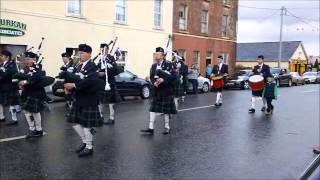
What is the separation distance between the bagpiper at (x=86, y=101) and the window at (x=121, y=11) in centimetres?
1764

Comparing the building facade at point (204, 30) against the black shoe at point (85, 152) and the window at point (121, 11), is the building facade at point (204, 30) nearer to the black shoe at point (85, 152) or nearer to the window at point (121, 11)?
the window at point (121, 11)

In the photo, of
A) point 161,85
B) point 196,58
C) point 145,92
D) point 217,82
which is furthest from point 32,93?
point 196,58

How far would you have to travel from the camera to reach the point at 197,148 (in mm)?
8492

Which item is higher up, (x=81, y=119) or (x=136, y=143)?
(x=81, y=119)

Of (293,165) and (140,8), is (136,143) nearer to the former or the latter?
(293,165)

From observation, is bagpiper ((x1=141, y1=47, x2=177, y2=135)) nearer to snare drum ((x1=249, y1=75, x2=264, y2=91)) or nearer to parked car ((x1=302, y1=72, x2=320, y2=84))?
snare drum ((x1=249, y1=75, x2=264, y2=91))

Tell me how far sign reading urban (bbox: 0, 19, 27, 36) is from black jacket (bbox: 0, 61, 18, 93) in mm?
7774

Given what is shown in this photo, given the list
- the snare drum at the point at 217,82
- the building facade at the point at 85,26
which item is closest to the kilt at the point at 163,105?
the snare drum at the point at 217,82

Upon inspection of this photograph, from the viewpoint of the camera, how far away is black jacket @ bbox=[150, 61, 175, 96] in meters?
9.52

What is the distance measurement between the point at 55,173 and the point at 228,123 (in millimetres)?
6320

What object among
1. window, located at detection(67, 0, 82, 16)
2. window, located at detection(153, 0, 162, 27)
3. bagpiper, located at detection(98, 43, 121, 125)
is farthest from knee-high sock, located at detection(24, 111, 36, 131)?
window, located at detection(153, 0, 162, 27)

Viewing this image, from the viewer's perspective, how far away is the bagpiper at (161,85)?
951 cm

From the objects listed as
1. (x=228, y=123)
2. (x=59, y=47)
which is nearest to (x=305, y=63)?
(x=59, y=47)

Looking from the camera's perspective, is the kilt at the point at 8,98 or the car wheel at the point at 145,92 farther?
the car wheel at the point at 145,92
